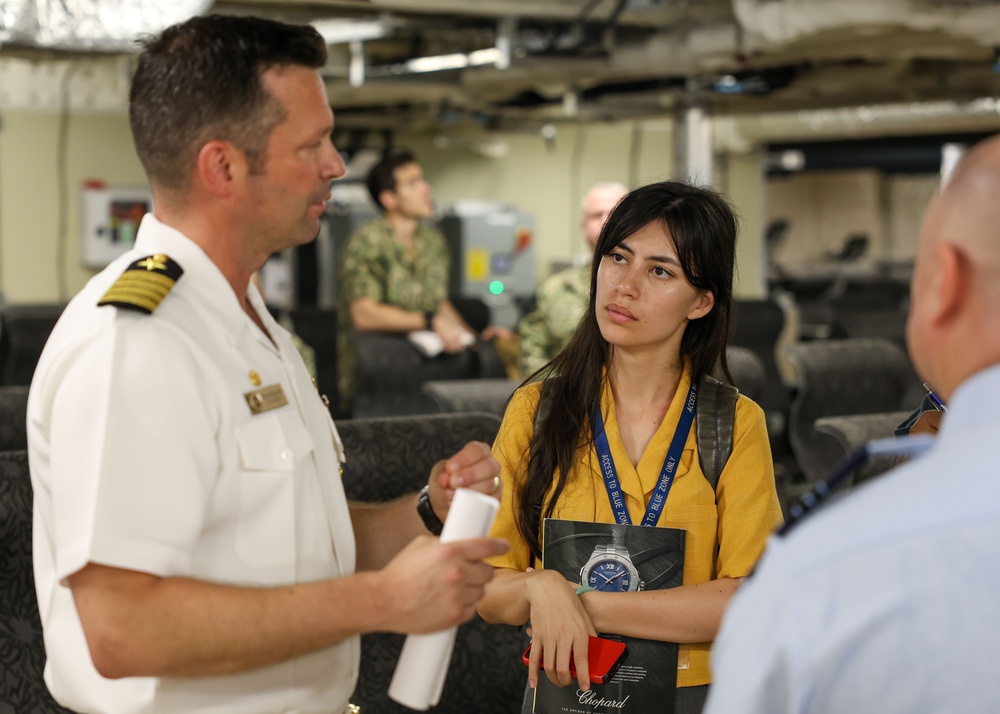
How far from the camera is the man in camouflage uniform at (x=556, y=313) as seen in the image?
398cm

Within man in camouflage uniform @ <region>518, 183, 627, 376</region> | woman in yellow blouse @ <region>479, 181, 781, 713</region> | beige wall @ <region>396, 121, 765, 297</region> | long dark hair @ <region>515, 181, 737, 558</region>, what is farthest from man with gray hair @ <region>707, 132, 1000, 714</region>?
beige wall @ <region>396, 121, 765, 297</region>

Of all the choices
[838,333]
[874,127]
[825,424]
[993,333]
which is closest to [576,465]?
[993,333]

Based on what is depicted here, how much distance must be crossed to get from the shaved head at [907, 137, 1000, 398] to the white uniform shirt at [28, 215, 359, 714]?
2.37 ft

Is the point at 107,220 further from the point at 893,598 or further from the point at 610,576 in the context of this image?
the point at 893,598

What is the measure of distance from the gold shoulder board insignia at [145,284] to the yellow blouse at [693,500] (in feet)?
2.27

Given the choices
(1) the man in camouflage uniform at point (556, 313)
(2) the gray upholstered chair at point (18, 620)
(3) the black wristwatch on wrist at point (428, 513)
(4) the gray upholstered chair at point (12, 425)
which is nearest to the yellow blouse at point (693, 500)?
(3) the black wristwatch on wrist at point (428, 513)

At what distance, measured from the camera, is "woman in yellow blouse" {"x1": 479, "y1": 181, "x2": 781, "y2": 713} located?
1.71m

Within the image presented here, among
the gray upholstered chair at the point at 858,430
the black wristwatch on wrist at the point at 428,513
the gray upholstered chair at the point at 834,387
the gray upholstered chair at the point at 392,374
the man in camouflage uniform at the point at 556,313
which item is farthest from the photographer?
the gray upholstered chair at the point at 392,374

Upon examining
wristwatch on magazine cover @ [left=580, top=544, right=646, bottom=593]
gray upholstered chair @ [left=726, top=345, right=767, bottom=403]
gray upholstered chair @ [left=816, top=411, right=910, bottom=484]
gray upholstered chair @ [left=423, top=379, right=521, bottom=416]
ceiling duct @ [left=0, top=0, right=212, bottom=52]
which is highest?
ceiling duct @ [left=0, top=0, right=212, bottom=52]

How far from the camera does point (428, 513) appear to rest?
5.15 feet

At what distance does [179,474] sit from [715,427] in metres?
0.87

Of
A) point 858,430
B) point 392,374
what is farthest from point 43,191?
point 858,430

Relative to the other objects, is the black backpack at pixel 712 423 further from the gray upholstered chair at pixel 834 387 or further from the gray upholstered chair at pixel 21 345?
the gray upholstered chair at pixel 21 345

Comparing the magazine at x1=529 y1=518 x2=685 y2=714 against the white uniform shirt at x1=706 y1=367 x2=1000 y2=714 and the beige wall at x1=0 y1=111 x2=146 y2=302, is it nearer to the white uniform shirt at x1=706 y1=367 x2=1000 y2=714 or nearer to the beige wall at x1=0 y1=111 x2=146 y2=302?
the white uniform shirt at x1=706 y1=367 x2=1000 y2=714
